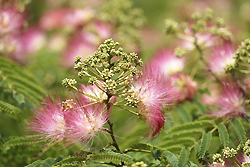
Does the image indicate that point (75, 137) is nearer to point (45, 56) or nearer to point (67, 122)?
point (67, 122)

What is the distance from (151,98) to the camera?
6.02 feet

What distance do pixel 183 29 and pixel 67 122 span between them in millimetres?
1808

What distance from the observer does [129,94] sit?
5.73 ft

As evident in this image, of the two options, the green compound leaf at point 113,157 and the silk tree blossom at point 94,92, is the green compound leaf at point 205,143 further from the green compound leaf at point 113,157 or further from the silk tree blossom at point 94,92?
the silk tree blossom at point 94,92

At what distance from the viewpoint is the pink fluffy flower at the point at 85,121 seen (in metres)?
1.72

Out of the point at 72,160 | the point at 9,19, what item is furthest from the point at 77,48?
the point at 72,160

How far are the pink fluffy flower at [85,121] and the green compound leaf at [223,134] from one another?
971mm

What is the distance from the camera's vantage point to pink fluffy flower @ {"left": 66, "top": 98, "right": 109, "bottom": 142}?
5.65 ft

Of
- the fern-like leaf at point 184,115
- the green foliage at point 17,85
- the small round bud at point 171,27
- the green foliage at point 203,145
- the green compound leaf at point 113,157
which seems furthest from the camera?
the small round bud at point 171,27

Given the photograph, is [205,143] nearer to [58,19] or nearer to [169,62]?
[169,62]

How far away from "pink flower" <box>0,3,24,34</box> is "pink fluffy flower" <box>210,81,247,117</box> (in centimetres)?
245

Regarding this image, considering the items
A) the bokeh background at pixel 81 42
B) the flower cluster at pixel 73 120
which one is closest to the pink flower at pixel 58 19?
the bokeh background at pixel 81 42

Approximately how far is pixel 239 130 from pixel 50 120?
1460 millimetres

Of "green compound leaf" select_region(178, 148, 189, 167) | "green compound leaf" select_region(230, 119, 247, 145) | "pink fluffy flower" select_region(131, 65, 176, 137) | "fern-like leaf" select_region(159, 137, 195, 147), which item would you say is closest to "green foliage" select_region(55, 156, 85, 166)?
"pink fluffy flower" select_region(131, 65, 176, 137)
